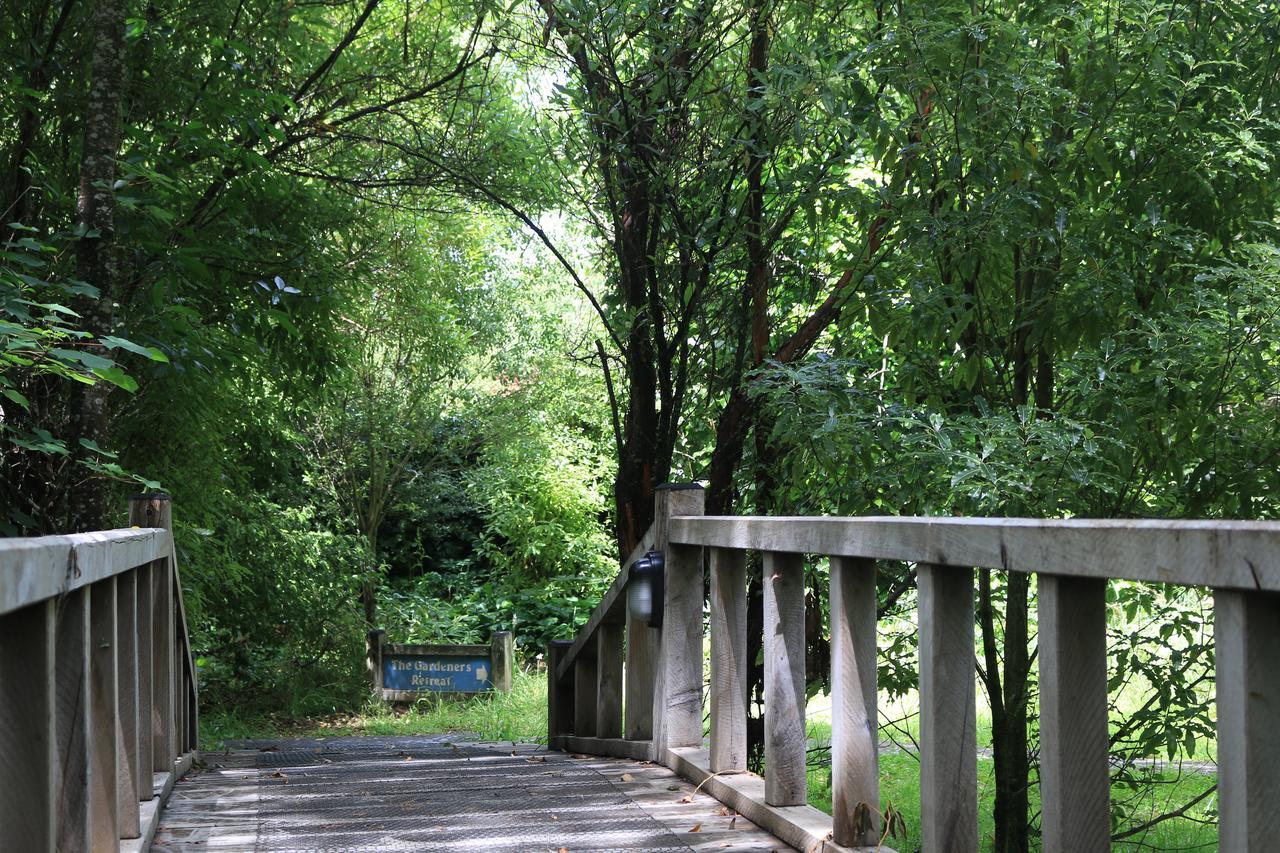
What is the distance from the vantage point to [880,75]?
161 inches

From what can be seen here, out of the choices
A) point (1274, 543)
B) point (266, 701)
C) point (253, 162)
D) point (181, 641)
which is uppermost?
point (253, 162)

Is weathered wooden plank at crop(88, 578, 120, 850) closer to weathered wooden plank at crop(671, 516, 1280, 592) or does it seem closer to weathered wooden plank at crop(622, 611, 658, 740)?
weathered wooden plank at crop(671, 516, 1280, 592)

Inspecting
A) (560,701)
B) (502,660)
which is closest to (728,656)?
(560,701)

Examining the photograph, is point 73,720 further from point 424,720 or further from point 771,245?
point 424,720

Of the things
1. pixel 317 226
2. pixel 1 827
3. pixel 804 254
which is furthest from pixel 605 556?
pixel 1 827

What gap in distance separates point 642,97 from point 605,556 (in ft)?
39.3

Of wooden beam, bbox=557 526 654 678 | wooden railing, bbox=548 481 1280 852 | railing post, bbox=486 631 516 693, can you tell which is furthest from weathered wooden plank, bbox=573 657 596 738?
railing post, bbox=486 631 516 693

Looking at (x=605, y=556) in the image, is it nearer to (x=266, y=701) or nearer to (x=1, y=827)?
(x=266, y=701)

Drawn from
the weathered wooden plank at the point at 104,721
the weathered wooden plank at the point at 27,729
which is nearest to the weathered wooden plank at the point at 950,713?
the weathered wooden plank at the point at 27,729

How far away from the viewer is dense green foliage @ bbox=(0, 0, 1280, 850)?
376cm

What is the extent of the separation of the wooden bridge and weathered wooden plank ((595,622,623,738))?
11mm

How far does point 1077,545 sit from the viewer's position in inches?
69.0

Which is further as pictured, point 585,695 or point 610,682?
point 585,695

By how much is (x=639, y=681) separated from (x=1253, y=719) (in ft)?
11.4
